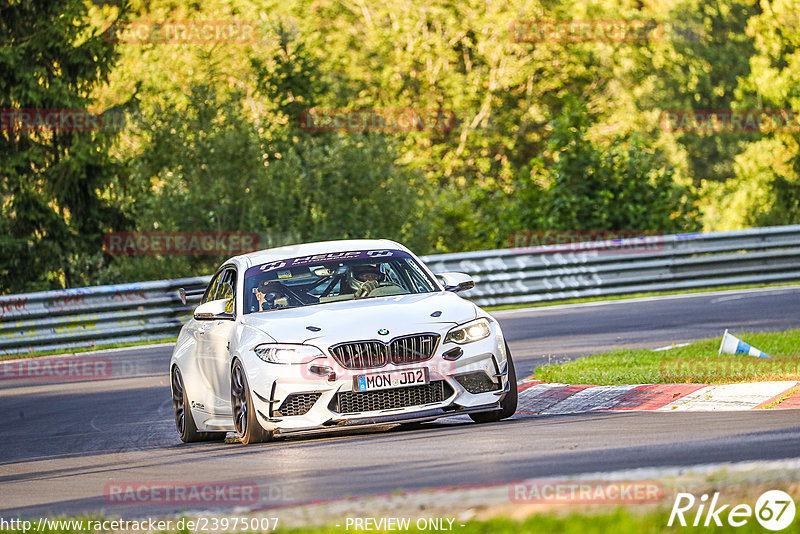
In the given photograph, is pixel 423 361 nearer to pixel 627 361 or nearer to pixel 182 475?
pixel 182 475

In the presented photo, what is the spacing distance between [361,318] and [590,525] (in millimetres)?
4758

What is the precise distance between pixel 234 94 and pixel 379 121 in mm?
5753

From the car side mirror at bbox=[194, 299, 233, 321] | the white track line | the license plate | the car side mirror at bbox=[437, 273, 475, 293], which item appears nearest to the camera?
the license plate

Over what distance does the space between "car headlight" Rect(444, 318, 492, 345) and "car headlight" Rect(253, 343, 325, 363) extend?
0.98 meters

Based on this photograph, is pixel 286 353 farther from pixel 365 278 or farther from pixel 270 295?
pixel 365 278

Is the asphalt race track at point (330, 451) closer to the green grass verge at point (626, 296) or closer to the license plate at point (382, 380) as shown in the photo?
the license plate at point (382, 380)

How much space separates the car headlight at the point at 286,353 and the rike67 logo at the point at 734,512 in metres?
4.40

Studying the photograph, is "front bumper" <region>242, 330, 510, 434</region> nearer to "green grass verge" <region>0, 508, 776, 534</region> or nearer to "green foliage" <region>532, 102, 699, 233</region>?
"green grass verge" <region>0, 508, 776, 534</region>

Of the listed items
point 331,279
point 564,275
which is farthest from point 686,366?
point 564,275

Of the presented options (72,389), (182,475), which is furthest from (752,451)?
(72,389)

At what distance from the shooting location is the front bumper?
9.74 m

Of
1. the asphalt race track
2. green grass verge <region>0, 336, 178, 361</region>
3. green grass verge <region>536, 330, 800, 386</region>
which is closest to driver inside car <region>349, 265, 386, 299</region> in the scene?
the asphalt race track

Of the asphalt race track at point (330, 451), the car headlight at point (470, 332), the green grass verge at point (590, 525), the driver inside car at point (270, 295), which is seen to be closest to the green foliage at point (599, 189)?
the asphalt race track at point (330, 451)

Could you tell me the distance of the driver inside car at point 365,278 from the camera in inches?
438
